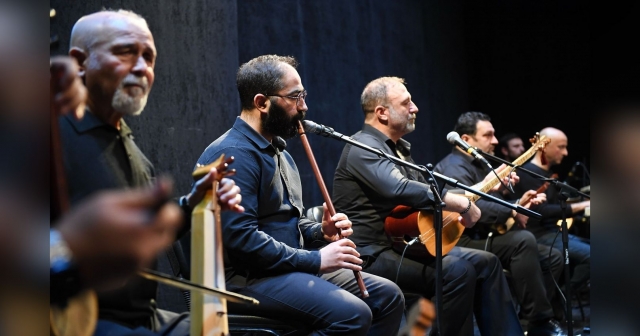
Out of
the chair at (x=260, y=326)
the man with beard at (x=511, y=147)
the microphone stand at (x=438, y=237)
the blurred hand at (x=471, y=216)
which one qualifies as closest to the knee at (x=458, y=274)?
the blurred hand at (x=471, y=216)

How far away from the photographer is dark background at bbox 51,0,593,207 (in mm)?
1774

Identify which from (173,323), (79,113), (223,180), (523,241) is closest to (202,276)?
(173,323)

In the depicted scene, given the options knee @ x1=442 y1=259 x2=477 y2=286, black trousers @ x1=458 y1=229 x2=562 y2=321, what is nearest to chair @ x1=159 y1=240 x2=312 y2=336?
knee @ x1=442 y1=259 x2=477 y2=286

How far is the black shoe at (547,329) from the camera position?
4.23 meters

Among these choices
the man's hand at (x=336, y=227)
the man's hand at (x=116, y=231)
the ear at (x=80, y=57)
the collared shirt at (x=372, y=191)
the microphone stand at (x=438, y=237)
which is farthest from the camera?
the collared shirt at (x=372, y=191)

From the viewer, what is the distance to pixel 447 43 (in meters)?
6.03

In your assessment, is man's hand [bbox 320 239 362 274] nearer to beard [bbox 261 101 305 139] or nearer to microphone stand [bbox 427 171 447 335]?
beard [bbox 261 101 305 139]

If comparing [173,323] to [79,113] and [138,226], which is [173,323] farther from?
[79,113]

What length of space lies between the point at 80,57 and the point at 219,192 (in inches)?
17.3

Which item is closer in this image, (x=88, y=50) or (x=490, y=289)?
(x=88, y=50)

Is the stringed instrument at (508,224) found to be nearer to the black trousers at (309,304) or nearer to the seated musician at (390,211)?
the seated musician at (390,211)

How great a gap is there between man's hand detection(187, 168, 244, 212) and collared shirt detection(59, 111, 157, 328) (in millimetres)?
120

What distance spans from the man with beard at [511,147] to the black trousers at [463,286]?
2.39m
